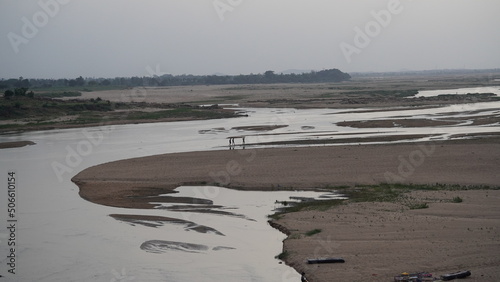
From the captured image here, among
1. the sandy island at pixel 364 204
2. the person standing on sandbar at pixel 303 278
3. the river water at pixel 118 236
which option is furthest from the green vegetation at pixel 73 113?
the person standing on sandbar at pixel 303 278

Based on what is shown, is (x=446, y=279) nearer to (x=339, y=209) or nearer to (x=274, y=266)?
(x=274, y=266)

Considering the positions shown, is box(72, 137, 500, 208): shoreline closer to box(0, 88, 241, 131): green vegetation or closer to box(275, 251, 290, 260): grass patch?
box(275, 251, 290, 260): grass patch

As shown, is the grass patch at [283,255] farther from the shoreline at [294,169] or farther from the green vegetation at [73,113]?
the green vegetation at [73,113]

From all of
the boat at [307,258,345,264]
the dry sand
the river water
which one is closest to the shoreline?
the river water

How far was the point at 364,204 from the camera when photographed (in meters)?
20.0

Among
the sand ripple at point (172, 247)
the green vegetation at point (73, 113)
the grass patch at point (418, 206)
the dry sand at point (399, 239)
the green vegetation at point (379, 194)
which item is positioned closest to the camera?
the dry sand at point (399, 239)

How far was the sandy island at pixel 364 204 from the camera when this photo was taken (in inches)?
561

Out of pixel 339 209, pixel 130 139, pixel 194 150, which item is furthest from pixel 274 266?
pixel 130 139

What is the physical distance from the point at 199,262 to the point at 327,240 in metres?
3.73

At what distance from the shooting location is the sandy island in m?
14.2

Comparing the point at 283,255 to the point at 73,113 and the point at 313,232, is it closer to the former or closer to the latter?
the point at 313,232

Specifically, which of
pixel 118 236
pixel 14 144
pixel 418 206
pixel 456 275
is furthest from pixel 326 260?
pixel 14 144

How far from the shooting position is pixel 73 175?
2867 centimetres

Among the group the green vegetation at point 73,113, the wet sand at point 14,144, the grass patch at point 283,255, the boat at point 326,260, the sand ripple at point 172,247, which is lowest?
the sand ripple at point 172,247
